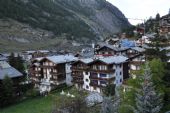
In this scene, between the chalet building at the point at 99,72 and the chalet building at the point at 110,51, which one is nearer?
the chalet building at the point at 99,72

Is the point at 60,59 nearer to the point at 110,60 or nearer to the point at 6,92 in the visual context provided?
the point at 110,60

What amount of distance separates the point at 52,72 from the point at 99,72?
1355 centimetres

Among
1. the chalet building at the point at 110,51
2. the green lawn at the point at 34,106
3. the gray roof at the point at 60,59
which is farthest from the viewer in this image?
the chalet building at the point at 110,51

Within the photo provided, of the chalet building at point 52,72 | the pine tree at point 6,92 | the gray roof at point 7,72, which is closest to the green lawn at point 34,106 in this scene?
the pine tree at point 6,92

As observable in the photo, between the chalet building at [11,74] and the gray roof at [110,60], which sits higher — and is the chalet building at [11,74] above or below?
below

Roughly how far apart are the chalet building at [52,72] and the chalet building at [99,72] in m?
4.45

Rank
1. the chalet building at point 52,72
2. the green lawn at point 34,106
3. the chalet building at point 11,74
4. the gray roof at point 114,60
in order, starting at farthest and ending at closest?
the chalet building at point 52,72 → the chalet building at point 11,74 → the gray roof at point 114,60 → the green lawn at point 34,106

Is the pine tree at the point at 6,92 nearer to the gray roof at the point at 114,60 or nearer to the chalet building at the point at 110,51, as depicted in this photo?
the gray roof at the point at 114,60

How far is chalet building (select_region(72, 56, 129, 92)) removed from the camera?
196 ft

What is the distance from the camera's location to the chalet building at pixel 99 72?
196 ft

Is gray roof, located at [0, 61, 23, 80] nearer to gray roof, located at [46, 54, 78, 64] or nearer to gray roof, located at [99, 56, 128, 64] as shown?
gray roof, located at [46, 54, 78, 64]

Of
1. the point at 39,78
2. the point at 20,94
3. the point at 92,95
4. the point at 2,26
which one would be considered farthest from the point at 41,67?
the point at 2,26

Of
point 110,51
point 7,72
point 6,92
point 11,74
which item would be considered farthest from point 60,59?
point 6,92

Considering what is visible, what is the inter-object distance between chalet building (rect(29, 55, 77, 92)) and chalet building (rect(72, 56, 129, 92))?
445cm
